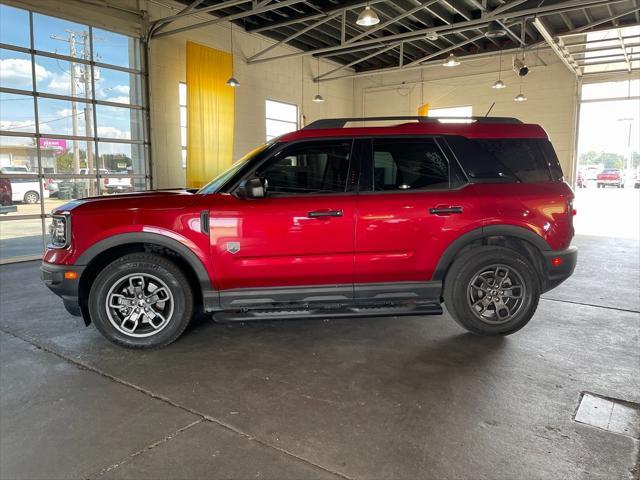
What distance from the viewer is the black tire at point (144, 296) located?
3.47m

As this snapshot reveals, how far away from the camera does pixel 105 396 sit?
2832mm

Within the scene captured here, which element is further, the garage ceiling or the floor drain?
the garage ceiling

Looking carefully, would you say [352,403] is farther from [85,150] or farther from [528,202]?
[85,150]

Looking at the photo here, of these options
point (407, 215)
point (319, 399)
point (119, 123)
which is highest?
point (119, 123)

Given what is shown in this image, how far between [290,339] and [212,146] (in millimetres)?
8777

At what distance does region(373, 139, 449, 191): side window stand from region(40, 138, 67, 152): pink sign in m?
7.54

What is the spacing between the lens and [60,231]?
3490mm

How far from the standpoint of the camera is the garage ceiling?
983 centimetres

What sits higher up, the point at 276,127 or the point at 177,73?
the point at 177,73

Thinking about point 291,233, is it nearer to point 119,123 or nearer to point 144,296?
point 144,296

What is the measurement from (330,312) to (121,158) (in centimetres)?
825

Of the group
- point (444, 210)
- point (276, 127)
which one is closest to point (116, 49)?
point (276, 127)

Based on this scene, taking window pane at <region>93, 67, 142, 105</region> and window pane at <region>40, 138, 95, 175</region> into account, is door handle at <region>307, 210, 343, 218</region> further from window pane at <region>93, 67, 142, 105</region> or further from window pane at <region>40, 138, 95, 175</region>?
window pane at <region>93, 67, 142, 105</region>

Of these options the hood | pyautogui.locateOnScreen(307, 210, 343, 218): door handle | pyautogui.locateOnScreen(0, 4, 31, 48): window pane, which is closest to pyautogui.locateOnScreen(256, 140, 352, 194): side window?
pyautogui.locateOnScreen(307, 210, 343, 218): door handle
